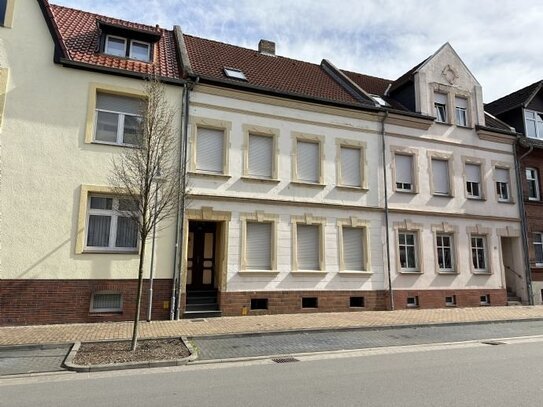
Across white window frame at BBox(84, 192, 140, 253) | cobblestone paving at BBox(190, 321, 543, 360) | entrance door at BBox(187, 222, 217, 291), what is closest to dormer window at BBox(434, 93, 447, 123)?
cobblestone paving at BBox(190, 321, 543, 360)

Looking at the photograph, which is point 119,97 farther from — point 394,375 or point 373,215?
point 394,375

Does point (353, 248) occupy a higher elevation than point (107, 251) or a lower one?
higher

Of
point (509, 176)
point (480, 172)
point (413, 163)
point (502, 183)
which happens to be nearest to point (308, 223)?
point (413, 163)

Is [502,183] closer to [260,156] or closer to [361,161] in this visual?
[361,161]

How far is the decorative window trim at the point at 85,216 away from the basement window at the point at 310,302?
611 cm

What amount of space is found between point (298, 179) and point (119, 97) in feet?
22.3

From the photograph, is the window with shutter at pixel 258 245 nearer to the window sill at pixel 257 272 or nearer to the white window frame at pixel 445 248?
the window sill at pixel 257 272

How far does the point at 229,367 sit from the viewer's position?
7629 millimetres

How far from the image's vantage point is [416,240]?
17.1 metres

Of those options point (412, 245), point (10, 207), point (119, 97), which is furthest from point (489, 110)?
point (10, 207)

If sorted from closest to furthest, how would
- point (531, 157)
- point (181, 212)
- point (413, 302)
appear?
point (181, 212) → point (413, 302) → point (531, 157)

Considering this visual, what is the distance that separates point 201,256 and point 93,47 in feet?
26.7

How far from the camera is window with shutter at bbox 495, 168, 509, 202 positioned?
63.7ft

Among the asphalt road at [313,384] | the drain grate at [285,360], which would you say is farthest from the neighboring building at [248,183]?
the asphalt road at [313,384]
